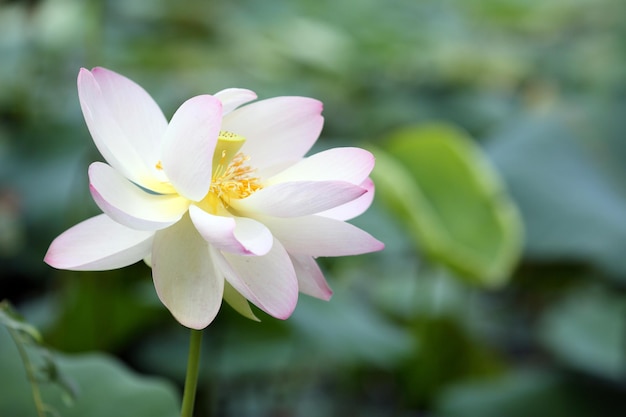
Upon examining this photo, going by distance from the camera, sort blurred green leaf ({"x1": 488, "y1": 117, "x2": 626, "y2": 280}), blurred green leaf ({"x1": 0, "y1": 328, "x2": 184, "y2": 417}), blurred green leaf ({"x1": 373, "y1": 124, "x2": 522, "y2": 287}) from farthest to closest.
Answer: blurred green leaf ({"x1": 488, "y1": 117, "x2": 626, "y2": 280}) < blurred green leaf ({"x1": 373, "y1": 124, "x2": 522, "y2": 287}) < blurred green leaf ({"x1": 0, "y1": 328, "x2": 184, "y2": 417})

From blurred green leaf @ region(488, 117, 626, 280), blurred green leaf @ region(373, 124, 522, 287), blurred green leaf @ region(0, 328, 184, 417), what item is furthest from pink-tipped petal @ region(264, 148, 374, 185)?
blurred green leaf @ region(488, 117, 626, 280)

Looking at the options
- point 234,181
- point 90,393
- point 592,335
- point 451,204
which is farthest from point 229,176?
point 592,335

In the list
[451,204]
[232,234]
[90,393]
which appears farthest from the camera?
[451,204]

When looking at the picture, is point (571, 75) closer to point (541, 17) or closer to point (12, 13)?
point (541, 17)

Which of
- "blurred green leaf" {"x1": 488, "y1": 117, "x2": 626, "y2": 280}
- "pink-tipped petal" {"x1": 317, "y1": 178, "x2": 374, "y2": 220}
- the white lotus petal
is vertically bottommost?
"blurred green leaf" {"x1": 488, "y1": 117, "x2": 626, "y2": 280}

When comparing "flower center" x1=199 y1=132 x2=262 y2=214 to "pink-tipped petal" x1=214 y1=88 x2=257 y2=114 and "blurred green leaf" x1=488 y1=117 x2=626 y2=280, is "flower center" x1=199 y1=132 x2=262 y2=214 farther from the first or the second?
"blurred green leaf" x1=488 y1=117 x2=626 y2=280

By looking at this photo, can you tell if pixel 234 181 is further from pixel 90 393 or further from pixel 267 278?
pixel 90 393

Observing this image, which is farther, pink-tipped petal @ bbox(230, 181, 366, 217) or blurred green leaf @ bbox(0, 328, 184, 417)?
blurred green leaf @ bbox(0, 328, 184, 417)
